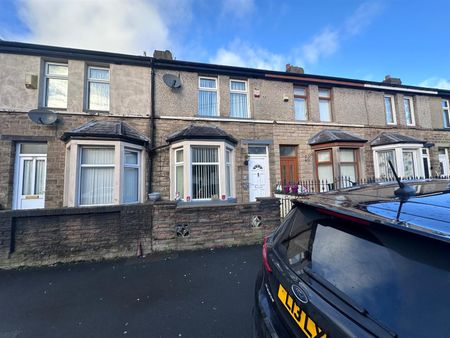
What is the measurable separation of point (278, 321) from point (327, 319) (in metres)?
0.51

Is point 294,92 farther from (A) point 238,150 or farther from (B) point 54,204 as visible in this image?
(B) point 54,204

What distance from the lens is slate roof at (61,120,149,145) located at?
22.1 feet

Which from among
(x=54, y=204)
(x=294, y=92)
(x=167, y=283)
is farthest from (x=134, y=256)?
(x=294, y=92)

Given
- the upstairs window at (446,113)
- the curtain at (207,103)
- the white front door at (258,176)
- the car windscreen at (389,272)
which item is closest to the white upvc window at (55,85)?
the curtain at (207,103)

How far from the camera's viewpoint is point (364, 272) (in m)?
1.09

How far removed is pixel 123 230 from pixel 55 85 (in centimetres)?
663

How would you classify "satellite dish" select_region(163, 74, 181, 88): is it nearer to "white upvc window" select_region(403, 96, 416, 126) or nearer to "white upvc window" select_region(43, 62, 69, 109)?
"white upvc window" select_region(43, 62, 69, 109)

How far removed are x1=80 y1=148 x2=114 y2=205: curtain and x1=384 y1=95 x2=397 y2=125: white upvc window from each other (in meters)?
13.5

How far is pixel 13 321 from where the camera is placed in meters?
2.78

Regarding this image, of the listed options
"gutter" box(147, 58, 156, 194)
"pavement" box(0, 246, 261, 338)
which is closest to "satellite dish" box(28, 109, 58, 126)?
"gutter" box(147, 58, 156, 194)

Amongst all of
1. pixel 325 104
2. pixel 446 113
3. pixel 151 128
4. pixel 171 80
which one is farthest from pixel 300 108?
pixel 446 113

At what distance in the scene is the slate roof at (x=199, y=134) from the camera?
7.56 metres

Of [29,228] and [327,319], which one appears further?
[29,228]

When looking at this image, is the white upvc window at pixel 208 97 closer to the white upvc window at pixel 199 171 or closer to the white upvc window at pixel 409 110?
the white upvc window at pixel 199 171
